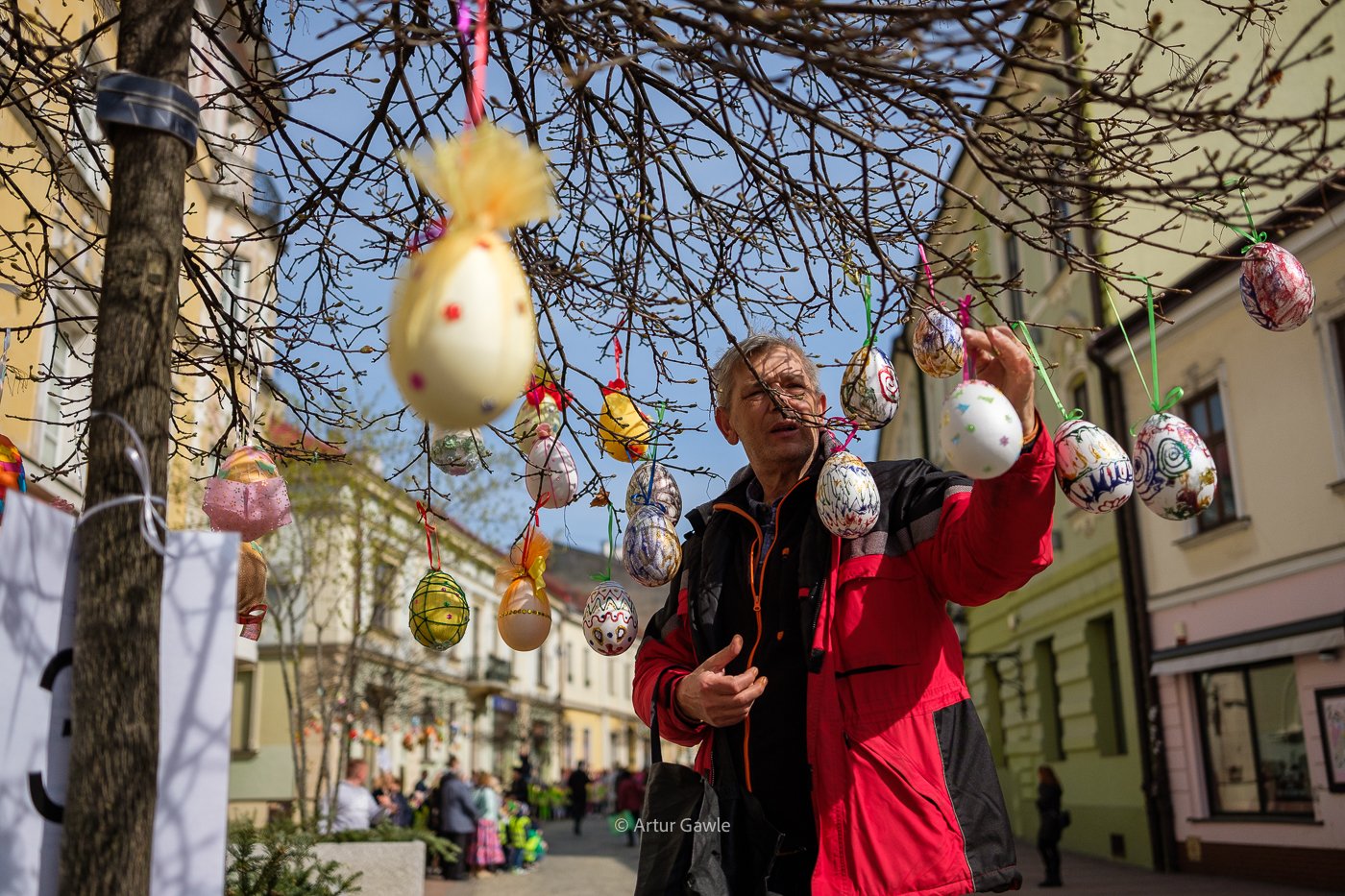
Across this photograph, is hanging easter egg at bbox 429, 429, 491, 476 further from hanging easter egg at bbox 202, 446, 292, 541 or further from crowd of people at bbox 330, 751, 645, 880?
crowd of people at bbox 330, 751, 645, 880

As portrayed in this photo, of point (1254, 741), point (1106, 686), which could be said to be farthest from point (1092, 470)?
point (1106, 686)

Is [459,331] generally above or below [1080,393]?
below

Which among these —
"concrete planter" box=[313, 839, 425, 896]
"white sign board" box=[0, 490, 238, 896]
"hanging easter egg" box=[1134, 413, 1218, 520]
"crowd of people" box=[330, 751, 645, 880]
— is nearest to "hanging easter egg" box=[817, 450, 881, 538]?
"hanging easter egg" box=[1134, 413, 1218, 520]

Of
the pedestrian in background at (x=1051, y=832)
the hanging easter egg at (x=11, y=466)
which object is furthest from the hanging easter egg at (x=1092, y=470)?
the pedestrian in background at (x=1051, y=832)

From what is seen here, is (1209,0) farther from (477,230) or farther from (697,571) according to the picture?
(477,230)

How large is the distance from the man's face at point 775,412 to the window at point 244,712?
26.5 meters

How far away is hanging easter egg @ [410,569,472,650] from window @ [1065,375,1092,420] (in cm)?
1394

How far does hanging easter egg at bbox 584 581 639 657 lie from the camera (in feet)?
11.5

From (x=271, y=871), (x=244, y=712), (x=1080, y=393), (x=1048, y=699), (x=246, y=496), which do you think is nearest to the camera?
(x=246, y=496)

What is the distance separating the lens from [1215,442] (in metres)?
13.2

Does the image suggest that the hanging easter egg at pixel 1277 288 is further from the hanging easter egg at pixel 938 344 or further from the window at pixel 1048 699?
the window at pixel 1048 699

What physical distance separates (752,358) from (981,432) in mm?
1048

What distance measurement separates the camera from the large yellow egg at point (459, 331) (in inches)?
65.2

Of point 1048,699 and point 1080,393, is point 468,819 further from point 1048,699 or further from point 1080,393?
point 1080,393
